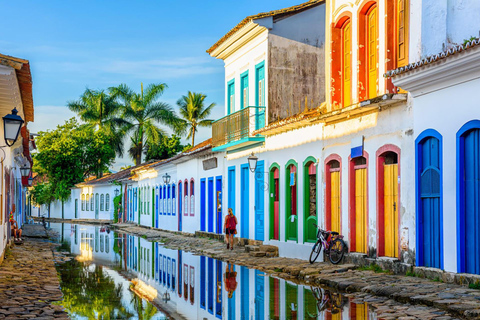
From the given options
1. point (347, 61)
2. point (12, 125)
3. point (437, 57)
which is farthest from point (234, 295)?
point (347, 61)

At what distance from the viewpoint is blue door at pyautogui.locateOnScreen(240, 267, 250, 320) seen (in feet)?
30.9

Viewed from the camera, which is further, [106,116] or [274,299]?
[106,116]

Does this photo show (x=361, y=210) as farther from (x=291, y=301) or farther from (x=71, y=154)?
(x=71, y=154)

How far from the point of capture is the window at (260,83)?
74.6 feet

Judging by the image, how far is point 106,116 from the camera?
60.7 m

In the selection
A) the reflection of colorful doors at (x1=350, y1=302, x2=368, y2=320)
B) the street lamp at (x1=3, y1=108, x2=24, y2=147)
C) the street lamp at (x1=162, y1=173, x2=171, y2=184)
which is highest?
the street lamp at (x1=3, y1=108, x2=24, y2=147)

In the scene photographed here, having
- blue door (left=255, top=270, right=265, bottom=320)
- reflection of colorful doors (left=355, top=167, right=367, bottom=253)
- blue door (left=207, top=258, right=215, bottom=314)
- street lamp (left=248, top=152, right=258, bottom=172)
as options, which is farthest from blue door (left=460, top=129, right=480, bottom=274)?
street lamp (left=248, top=152, right=258, bottom=172)

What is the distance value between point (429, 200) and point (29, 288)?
747 centimetres

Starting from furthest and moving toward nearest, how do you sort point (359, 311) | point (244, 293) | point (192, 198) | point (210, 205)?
1. point (192, 198)
2. point (210, 205)
3. point (244, 293)
4. point (359, 311)

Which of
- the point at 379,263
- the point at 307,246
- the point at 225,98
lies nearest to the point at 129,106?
the point at 225,98

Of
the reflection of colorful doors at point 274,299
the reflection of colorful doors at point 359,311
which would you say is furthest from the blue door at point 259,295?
the reflection of colorful doors at point 359,311

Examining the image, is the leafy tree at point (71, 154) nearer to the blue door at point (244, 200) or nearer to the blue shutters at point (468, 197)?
the blue door at point (244, 200)

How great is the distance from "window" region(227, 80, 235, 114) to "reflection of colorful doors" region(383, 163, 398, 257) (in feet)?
39.1

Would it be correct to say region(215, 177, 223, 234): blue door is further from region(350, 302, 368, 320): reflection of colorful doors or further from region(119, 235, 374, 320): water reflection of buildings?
region(350, 302, 368, 320): reflection of colorful doors
